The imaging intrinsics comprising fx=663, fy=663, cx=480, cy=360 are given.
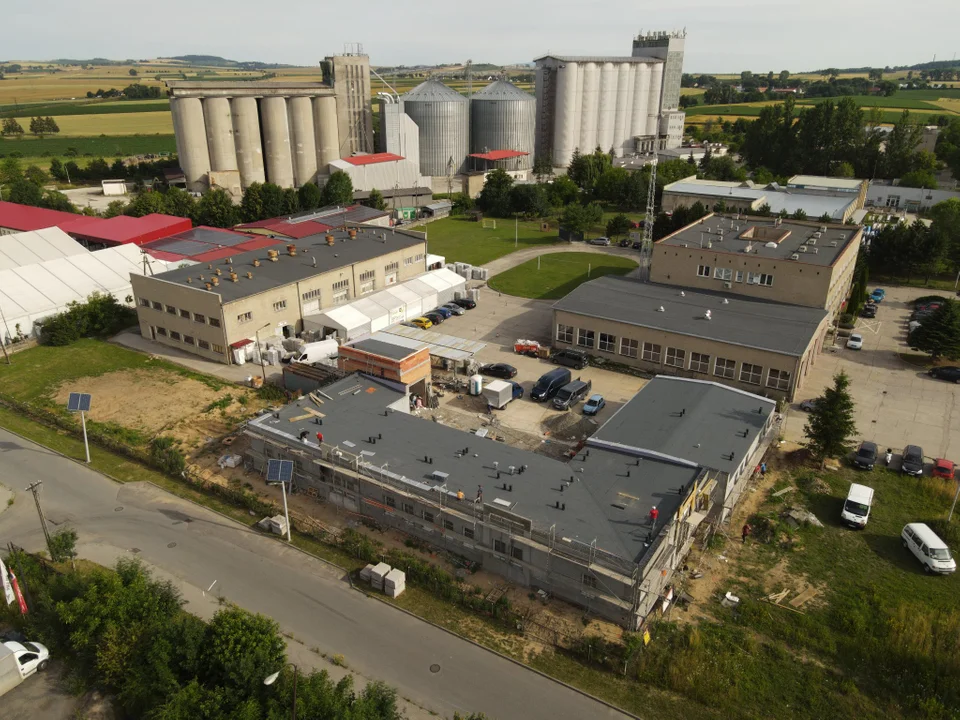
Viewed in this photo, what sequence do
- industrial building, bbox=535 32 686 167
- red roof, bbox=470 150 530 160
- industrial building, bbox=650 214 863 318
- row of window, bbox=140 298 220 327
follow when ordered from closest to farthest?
row of window, bbox=140 298 220 327 → industrial building, bbox=650 214 863 318 → red roof, bbox=470 150 530 160 → industrial building, bbox=535 32 686 167

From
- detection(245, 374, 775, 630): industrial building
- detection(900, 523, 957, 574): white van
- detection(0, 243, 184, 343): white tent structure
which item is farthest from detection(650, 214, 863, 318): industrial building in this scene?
detection(0, 243, 184, 343): white tent structure

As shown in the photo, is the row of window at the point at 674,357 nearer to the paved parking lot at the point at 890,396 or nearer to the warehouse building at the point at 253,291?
the paved parking lot at the point at 890,396

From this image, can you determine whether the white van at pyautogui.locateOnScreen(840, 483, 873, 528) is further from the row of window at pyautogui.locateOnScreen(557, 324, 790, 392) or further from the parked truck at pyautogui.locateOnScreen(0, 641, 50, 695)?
the parked truck at pyautogui.locateOnScreen(0, 641, 50, 695)

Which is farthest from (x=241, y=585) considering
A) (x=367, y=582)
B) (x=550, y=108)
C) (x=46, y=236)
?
(x=550, y=108)

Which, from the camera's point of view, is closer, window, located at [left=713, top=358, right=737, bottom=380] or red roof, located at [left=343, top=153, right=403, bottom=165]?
window, located at [left=713, top=358, right=737, bottom=380]

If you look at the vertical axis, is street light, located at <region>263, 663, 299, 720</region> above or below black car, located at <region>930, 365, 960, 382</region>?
above

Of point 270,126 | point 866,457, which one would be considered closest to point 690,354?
point 866,457

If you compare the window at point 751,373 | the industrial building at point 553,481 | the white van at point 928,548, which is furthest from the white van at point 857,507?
the window at point 751,373
